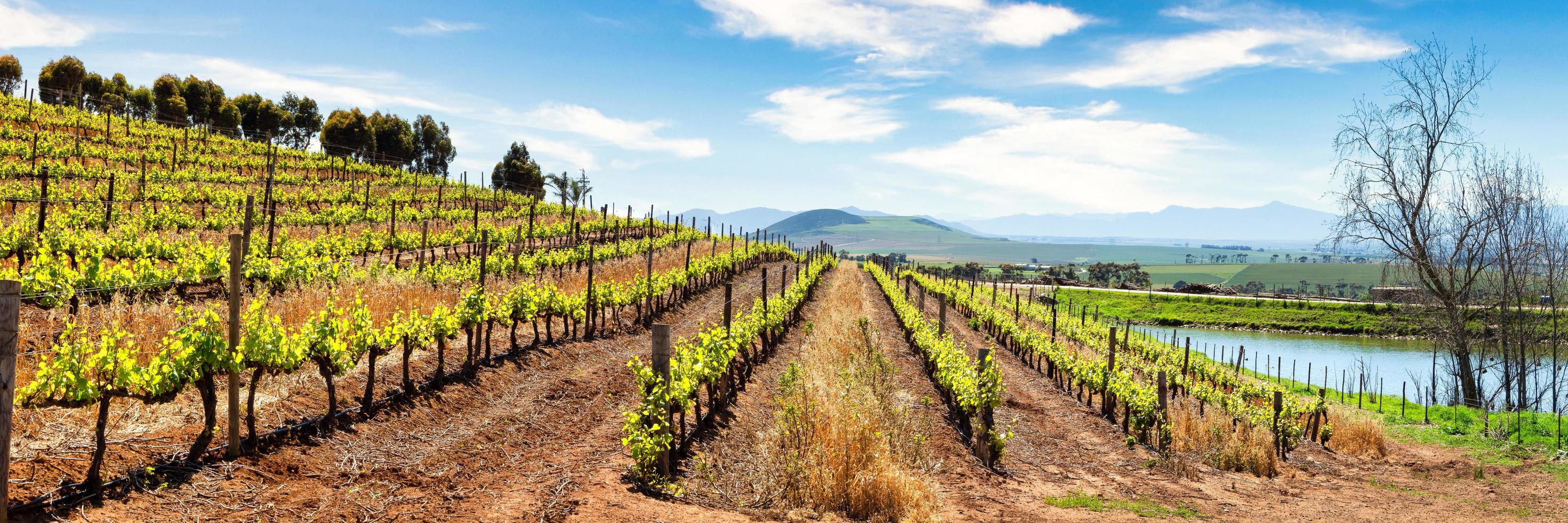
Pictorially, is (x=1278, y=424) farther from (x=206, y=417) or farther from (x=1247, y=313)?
(x=1247, y=313)

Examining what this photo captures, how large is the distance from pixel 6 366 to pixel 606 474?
4.37m

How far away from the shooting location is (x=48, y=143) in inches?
1125

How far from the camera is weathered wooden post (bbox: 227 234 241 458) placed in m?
6.45

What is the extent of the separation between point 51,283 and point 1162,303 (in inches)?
2843

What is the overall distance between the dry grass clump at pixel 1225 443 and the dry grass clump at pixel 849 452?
5542 millimetres

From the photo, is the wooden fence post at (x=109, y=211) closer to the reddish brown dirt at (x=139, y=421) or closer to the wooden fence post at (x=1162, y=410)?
the reddish brown dirt at (x=139, y=421)

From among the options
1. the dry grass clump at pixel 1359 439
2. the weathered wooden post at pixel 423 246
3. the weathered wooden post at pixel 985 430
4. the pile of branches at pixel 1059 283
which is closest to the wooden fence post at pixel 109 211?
the weathered wooden post at pixel 423 246

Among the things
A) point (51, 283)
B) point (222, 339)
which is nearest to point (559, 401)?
point (222, 339)

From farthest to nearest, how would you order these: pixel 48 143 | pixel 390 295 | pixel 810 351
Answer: pixel 48 143, pixel 810 351, pixel 390 295

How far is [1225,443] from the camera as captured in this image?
1360cm

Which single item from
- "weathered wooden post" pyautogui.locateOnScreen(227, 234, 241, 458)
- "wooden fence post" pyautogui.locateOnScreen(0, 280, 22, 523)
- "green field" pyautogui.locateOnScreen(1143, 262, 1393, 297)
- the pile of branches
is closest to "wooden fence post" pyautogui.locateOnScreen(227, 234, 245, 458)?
"weathered wooden post" pyautogui.locateOnScreen(227, 234, 241, 458)

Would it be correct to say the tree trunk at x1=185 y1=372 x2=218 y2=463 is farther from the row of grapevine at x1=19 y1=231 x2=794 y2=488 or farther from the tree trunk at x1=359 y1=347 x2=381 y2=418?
the tree trunk at x1=359 y1=347 x2=381 y2=418

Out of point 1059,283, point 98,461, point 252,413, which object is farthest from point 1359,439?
point 1059,283

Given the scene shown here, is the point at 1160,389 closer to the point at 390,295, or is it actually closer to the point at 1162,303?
the point at 390,295
